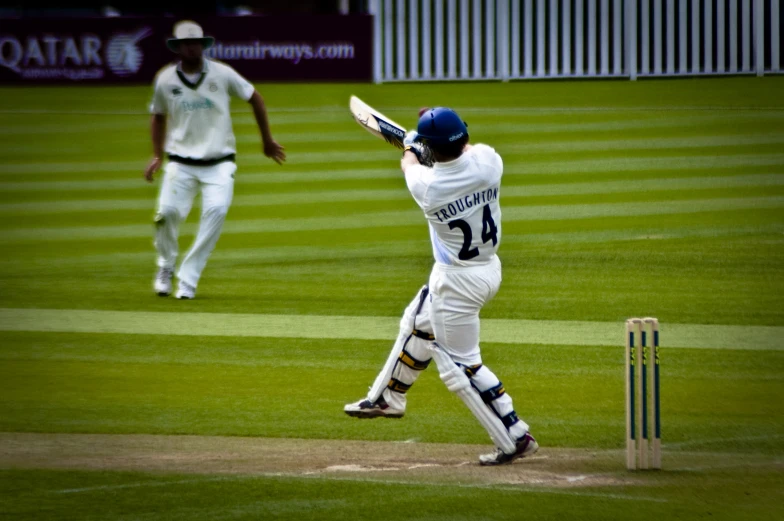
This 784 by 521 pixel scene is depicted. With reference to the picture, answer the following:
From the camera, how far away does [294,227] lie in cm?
1437

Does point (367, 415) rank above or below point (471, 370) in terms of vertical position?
below

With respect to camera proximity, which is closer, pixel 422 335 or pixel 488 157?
pixel 488 157

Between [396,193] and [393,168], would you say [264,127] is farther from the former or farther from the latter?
[393,168]

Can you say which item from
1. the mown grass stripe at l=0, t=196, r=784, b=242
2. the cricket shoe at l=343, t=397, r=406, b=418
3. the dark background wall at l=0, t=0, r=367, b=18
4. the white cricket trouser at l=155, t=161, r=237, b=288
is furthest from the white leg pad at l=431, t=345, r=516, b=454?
the dark background wall at l=0, t=0, r=367, b=18

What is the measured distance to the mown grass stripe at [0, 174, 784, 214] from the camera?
52.1ft

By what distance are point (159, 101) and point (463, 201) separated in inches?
192

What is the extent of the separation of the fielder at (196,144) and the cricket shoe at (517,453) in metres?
4.75

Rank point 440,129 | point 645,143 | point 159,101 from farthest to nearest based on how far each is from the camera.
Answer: point 645,143 < point 159,101 < point 440,129

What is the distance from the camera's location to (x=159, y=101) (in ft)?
33.8

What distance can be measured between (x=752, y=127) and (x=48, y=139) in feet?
38.0

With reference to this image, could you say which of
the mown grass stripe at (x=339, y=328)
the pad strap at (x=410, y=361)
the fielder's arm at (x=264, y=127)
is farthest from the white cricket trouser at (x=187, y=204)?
the pad strap at (x=410, y=361)

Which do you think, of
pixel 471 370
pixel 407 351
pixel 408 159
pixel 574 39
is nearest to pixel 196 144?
pixel 408 159

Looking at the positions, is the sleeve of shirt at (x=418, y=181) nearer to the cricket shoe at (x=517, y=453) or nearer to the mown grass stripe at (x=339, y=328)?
the cricket shoe at (x=517, y=453)

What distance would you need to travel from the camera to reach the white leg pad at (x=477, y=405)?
6.00 metres
